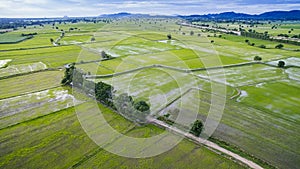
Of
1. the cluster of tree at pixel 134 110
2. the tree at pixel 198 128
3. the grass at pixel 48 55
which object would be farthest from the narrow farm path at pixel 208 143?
the grass at pixel 48 55

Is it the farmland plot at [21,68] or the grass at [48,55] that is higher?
the grass at [48,55]

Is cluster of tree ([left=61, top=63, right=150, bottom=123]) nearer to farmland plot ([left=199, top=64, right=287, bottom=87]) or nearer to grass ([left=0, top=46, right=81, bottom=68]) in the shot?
grass ([left=0, top=46, right=81, bottom=68])

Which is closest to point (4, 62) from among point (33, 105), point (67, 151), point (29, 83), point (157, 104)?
point (29, 83)

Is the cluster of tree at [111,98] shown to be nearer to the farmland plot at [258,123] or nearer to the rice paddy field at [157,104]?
the rice paddy field at [157,104]

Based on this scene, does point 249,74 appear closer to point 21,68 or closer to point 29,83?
point 29,83

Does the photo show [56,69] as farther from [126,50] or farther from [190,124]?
[190,124]

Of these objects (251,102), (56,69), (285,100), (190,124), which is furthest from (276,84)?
(56,69)

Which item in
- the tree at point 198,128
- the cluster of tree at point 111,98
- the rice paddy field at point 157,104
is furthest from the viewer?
the cluster of tree at point 111,98
